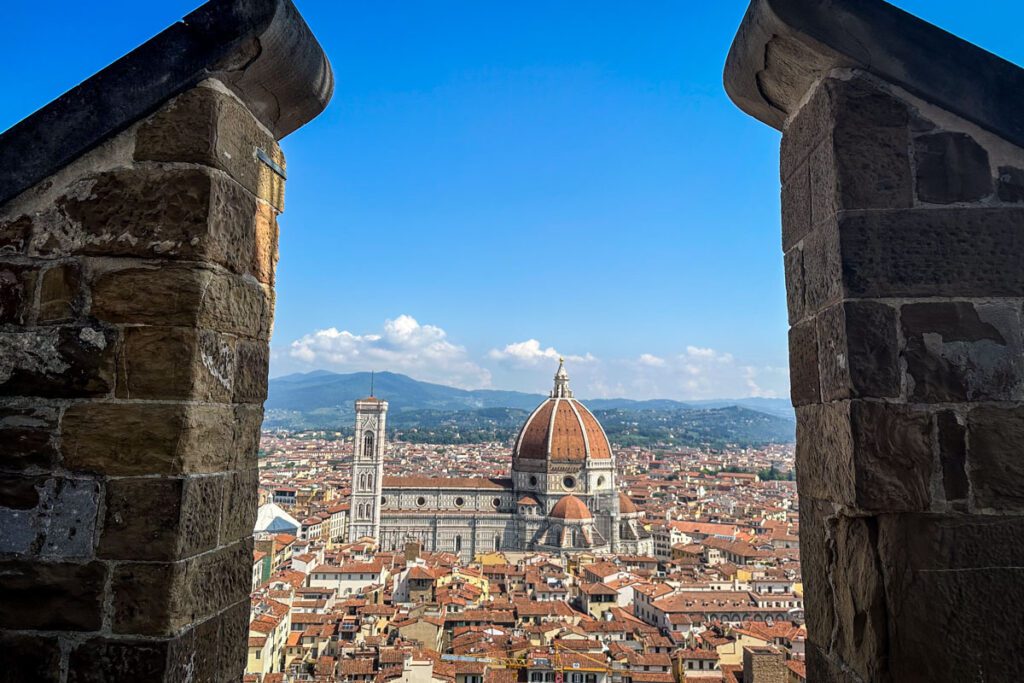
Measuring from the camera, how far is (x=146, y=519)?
6.02ft

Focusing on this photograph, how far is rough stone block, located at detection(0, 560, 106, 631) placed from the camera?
1.83 meters

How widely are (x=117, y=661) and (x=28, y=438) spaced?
61 centimetres

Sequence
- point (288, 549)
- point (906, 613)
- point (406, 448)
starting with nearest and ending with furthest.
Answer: point (906, 613), point (288, 549), point (406, 448)

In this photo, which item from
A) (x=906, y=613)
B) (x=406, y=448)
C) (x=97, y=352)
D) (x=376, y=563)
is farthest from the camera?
(x=406, y=448)

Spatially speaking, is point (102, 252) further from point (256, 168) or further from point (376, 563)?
point (376, 563)

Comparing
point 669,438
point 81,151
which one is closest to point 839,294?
point 81,151

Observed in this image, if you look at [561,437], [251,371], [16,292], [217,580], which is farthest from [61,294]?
[561,437]

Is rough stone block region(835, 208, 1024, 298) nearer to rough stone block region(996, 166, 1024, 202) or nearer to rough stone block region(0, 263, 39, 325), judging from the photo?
rough stone block region(996, 166, 1024, 202)

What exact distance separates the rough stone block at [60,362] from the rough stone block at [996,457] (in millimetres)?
2183

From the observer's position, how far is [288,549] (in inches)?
1497

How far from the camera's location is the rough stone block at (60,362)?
6.19ft

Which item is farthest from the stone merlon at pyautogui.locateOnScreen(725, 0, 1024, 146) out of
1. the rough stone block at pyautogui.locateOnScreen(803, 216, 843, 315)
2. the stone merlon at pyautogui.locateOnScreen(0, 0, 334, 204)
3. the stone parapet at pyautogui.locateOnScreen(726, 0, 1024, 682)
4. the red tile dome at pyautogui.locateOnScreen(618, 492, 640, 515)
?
the red tile dome at pyautogui.locateOnScreen(618, 492, 640, 515)

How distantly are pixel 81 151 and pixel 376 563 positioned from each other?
30.6 meters

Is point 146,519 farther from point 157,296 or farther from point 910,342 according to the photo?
point 910,342
